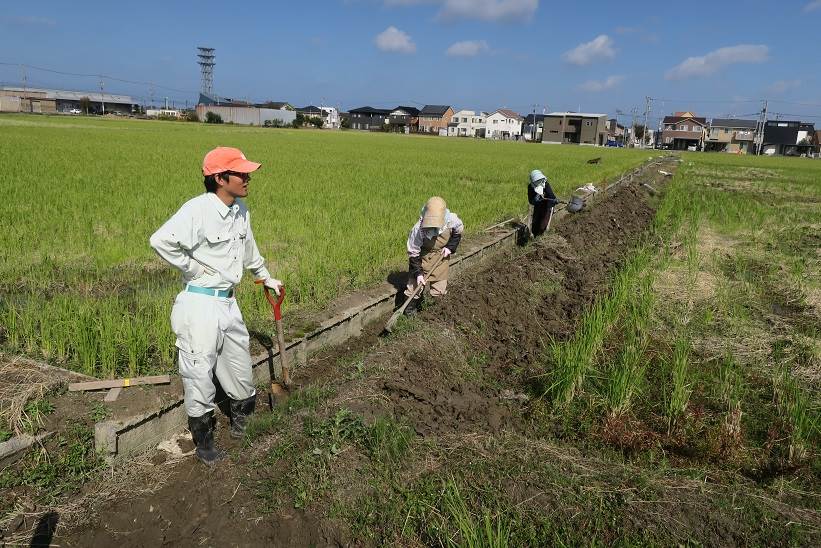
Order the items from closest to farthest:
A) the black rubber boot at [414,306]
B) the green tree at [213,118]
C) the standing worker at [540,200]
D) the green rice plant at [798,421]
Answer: the green rice plant at [798,421] < the black rubber boot at [414,306] < the standing worker at [540,200] < the green tree at [213,118]

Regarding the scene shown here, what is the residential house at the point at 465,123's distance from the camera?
90.1 meters

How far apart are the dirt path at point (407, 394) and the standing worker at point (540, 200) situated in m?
1.29

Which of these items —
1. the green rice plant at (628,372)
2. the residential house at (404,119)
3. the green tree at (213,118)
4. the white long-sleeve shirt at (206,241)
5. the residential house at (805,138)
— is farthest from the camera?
the residential house at (404,119)

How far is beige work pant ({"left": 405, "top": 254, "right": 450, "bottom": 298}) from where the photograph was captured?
5379mm

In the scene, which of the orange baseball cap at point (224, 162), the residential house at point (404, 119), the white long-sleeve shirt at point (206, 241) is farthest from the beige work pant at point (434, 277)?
the residential house at point (404, 119)

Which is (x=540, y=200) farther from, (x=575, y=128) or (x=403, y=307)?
(x=575, y=128)

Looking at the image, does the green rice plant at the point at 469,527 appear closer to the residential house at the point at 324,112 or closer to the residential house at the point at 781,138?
the residential house at the point at 781,138

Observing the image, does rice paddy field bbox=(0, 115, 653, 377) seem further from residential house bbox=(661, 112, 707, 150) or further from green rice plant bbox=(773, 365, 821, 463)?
residential house bbox=(661, 112, 707, 150)

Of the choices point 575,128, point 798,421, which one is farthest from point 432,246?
point 575,128

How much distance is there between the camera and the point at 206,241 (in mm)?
2836

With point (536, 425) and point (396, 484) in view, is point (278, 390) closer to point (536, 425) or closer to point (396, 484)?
point (396, 484)

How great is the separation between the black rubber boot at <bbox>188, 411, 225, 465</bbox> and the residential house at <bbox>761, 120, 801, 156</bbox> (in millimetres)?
85530

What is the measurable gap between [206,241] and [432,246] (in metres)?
2.84

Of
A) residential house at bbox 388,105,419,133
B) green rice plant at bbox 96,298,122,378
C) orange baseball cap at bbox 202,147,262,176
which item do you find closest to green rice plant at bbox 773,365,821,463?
orange baseball cap at bbox 202,147,262,176
